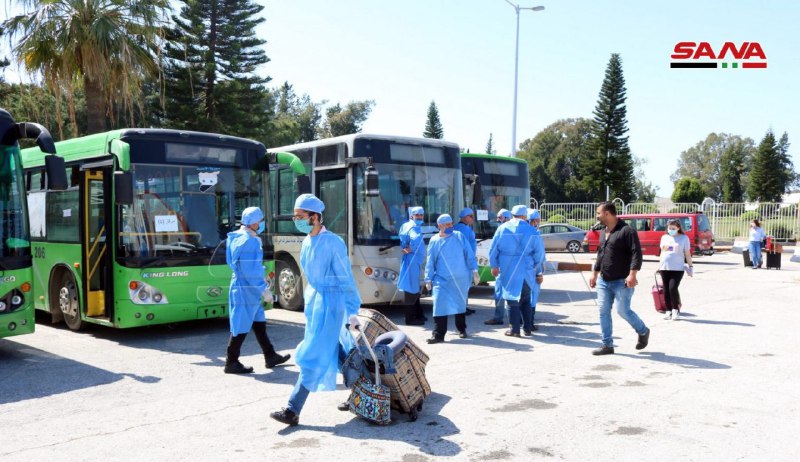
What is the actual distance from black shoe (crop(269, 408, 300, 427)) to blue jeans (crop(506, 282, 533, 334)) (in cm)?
459

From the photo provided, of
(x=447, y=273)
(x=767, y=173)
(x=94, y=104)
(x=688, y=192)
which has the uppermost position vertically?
(x=767, y=173)

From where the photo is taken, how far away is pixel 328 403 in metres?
6.01

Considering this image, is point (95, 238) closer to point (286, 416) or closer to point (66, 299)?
point (66, 299)

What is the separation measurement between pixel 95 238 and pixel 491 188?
27.5ft

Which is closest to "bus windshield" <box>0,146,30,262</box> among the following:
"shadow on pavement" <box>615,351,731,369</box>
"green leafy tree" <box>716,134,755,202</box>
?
"shadow on pavement" <box>615,351,731,369</box>

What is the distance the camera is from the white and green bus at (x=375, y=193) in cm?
1084

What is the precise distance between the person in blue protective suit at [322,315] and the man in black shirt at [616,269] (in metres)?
3.66

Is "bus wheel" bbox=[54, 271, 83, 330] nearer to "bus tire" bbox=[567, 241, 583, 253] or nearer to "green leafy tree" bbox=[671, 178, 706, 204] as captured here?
"bus tire" bbox=[567, 241, 583, 253]

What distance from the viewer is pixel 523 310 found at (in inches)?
374

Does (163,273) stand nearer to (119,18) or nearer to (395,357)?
(395,357)

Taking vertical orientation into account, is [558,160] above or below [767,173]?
above

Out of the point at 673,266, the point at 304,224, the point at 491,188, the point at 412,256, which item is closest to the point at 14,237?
the point at 304,224

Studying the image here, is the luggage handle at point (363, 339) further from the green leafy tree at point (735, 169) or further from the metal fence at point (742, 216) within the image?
the green leafy tree at point (735, 169)

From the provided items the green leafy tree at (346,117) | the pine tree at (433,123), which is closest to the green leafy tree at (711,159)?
the pine tree at (433,123)
